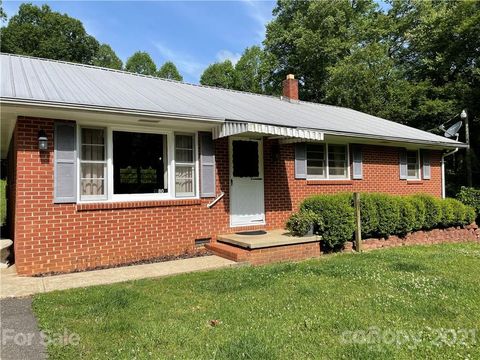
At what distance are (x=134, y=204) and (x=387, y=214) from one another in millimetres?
6588

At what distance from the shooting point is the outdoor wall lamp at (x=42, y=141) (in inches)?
258

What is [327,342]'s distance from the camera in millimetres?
3824

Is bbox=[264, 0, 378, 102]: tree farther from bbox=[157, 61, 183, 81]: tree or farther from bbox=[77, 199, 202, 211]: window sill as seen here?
bbox=[77, 199, 202, 211]: window sill

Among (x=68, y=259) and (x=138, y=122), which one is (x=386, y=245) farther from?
(x=68, y=259)

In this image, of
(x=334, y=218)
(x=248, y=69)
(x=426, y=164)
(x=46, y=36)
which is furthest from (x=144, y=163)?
(x=248, y=69)

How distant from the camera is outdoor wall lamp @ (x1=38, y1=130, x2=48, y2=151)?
6.55 meters

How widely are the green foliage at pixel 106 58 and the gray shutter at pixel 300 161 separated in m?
34.5

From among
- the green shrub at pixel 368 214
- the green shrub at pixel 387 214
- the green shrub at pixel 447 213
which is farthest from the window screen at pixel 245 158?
the green shrub at pixel 447 213

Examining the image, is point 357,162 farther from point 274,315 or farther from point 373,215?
point 274,315

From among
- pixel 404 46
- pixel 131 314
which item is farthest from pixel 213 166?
pixel 404 46

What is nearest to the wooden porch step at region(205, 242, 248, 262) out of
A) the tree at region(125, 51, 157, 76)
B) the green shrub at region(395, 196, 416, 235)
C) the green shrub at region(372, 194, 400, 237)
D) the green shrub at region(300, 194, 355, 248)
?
the green shrub at region(300, 194, 355, 248)

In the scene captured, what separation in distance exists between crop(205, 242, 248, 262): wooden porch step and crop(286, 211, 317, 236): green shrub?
161cm

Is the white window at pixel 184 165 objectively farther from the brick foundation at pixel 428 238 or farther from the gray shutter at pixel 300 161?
the brick foundation at pixel 428 238

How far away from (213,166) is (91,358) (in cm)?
552
